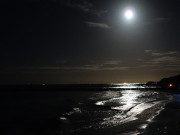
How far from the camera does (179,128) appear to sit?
63.8 ft

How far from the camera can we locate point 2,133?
21.5 m

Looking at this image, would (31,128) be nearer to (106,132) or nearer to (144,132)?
(106,132)

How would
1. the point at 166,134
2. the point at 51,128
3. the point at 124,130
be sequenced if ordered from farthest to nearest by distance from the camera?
the point at 51,128 → the point at 124,130 → the point at 166,134

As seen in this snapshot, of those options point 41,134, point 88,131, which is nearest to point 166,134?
point 88,131

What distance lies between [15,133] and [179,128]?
13014 millimetres

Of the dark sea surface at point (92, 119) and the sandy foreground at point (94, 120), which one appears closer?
the sandy foreground at point (94, 120)

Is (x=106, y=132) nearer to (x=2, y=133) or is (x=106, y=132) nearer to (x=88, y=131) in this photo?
(x=88, y=131)

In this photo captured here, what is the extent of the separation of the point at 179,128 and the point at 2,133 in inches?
556

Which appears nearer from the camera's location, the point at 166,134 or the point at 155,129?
the point at 166,134

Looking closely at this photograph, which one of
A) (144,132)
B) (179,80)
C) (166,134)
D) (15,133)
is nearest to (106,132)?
(144,132)

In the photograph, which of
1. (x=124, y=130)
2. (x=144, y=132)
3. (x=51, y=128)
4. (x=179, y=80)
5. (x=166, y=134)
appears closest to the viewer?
(x=166, y=134)

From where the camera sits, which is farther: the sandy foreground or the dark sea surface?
the dark sea surface

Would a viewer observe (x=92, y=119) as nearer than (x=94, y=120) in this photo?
No

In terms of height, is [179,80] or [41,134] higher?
[179,80]
